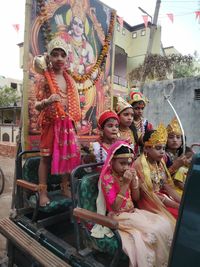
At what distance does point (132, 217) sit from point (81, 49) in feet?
7.61

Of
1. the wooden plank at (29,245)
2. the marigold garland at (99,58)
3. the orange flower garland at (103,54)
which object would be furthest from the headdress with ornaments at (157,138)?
the orange flower garland at (103,54)

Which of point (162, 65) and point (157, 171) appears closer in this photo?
point (157, 171)

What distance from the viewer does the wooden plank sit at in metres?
1.86

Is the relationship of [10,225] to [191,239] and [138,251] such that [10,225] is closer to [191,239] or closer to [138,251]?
[138,251]

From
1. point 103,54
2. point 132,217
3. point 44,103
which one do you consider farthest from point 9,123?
point 132,217

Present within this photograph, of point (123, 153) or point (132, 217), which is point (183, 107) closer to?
point (123, 153)

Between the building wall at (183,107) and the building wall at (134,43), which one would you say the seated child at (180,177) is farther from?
the building wall at (134,43)

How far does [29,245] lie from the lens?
211 centimetres

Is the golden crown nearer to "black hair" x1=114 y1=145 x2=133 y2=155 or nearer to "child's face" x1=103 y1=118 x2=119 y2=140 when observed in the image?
"child's face" x1=103 y1=118 x2=119 y2=140

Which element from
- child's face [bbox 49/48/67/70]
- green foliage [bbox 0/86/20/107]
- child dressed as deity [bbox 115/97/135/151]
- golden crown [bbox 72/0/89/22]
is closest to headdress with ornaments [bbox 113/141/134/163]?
child dressed as deity [bbox 115/97/135/151]

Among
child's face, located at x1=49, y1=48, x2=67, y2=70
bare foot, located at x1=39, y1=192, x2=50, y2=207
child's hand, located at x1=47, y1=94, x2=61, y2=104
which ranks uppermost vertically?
child's face, located at x1=49, y1=48, x2=67, y2=70

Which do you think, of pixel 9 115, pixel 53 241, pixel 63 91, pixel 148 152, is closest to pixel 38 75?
pixel 63 91

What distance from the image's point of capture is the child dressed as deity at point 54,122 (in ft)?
7.95

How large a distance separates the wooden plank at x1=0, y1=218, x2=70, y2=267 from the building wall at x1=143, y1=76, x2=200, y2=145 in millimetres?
5853
